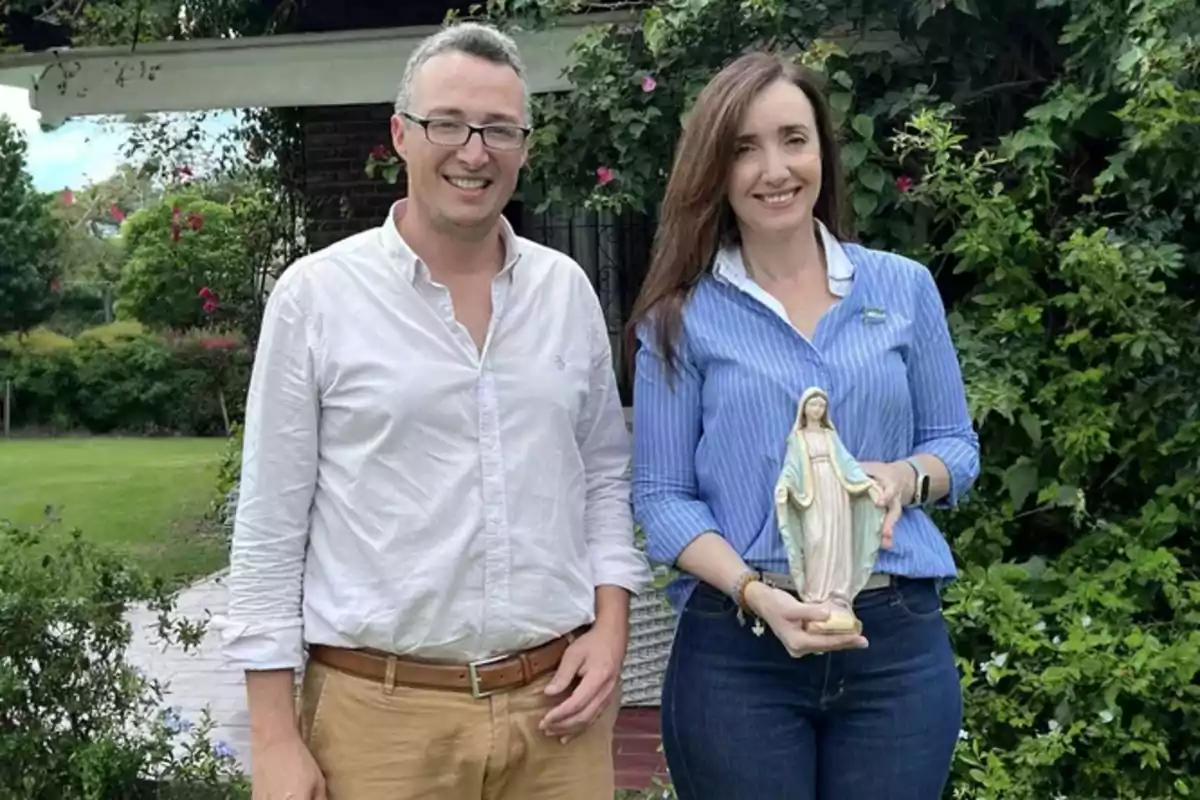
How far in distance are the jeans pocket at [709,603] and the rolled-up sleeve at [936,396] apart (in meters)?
0.38

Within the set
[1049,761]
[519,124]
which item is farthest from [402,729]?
[1049,761]

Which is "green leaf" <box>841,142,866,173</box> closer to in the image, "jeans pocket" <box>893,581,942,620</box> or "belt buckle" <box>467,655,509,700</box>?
"jeans pocket" <box>893,581,942,620</box>

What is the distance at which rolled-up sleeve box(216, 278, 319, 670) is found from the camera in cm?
179

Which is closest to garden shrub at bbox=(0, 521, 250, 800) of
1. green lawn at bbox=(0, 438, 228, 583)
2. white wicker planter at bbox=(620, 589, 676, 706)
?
white wicker planter at bbox=(620, 589, 676, 706)

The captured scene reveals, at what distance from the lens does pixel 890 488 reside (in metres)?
1.81

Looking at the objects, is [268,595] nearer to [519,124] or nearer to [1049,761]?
[519,124]

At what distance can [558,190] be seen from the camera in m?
4.85

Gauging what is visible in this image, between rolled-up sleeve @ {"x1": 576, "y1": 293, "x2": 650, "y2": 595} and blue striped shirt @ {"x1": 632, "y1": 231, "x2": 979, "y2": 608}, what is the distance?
0.07 m

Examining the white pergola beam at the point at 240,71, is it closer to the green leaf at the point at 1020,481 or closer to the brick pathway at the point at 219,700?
the brick pathway at the point at 219,700

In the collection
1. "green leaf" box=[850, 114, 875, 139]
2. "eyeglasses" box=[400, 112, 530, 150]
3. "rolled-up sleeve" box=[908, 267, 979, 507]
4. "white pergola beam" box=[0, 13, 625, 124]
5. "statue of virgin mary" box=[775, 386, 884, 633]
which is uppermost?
"white pergola beam" box=[0, 13, 625, 124]

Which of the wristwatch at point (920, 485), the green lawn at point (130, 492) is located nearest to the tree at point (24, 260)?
the green lawn at point (130, 492)

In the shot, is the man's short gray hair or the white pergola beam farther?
the white pergola beam

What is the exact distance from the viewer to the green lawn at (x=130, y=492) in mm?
9047

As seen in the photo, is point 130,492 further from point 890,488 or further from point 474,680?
point 890,488
